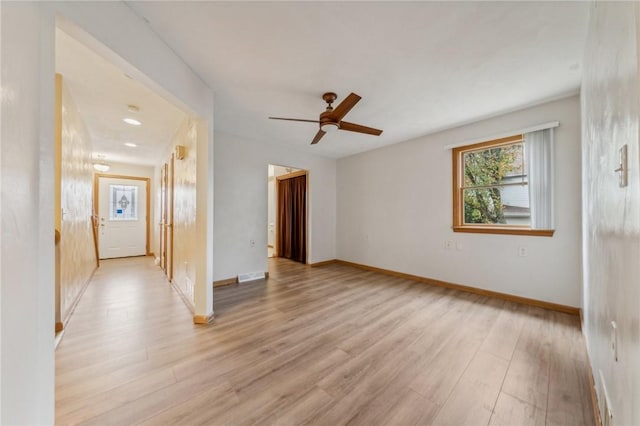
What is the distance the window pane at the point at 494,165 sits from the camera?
308 cm

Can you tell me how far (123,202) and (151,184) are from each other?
0.77 meters

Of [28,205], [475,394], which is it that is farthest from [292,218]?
[28,205]

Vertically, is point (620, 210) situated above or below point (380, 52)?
below

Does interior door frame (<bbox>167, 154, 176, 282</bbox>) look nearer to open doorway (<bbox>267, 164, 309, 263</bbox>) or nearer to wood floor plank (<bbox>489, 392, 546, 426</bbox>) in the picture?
open doorway (<bbox>267, 164, 309, 263</bbox>)

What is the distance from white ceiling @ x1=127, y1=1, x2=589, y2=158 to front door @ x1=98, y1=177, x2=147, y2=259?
469 centimetres

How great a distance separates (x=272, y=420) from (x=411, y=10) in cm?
269

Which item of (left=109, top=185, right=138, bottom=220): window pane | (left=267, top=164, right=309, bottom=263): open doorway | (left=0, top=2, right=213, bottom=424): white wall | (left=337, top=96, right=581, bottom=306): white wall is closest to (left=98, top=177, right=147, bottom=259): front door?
(left=109, top=185, right=138, bottom=220): window pane

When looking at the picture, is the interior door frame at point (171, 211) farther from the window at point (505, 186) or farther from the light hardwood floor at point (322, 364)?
the window at point (505, 186)

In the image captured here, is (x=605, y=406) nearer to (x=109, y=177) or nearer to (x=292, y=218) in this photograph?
(x=292, y=218)

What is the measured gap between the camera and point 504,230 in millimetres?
3061

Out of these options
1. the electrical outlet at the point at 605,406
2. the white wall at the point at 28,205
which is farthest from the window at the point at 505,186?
the white wall at the point at 28,205

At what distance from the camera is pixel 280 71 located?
216cm

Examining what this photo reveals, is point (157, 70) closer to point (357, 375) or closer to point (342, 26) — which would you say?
point (342, 26)

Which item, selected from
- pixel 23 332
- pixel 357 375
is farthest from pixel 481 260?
Answer: pixel 23 332
